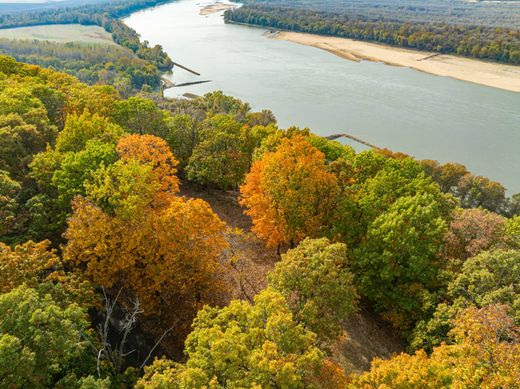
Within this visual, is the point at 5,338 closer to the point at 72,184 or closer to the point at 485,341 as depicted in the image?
the point at 72,184

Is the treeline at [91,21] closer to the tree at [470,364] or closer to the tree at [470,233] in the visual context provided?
the tree at [470,233]

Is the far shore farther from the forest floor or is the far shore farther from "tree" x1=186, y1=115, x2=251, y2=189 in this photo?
the forest floor

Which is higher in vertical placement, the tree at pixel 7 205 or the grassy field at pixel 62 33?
the tree at pixel 7 205

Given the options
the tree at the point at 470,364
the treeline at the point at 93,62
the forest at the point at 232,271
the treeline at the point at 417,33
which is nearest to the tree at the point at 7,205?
the forest at the point at 232,271

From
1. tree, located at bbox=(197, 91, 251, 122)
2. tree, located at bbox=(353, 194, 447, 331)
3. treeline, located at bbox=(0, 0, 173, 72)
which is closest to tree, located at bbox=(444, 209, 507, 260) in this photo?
tree, located at bbox=(353, 194, 447, 331)

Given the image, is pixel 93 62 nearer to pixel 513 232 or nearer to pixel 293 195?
pixel 293 195

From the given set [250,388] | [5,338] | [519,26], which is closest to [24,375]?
[5,338]

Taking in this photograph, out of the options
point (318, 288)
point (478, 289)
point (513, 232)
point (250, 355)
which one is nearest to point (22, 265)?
point (250, 355)

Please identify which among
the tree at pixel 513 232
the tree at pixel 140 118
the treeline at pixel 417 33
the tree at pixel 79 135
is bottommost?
the tree at pixel 513 232
